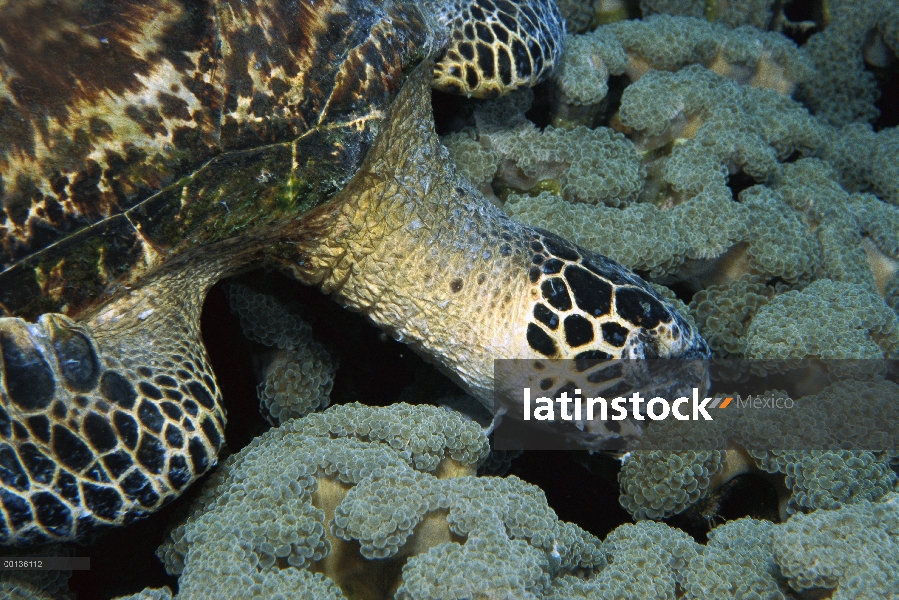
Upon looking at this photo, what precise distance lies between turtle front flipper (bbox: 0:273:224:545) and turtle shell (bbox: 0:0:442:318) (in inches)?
6.3

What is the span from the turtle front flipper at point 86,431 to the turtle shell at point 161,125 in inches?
6.3

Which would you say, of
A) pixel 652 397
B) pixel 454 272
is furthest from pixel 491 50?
pixel 652 397

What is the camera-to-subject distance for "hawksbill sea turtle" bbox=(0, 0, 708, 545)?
142cm

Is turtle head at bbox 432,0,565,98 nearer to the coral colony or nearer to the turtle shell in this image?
the coral colony

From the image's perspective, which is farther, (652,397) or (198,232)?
(652,397)

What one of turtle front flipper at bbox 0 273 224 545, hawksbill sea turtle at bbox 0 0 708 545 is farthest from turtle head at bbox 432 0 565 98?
turtle front flipper at bbox 0 273 224 545

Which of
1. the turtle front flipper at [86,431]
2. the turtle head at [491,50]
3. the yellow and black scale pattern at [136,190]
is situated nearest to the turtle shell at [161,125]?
the yellow and black scale pattern at [136,190]

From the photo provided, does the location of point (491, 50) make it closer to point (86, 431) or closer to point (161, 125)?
point (161, 125)

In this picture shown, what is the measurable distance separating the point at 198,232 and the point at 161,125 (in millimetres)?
273

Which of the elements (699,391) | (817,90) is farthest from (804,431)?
(817,90)

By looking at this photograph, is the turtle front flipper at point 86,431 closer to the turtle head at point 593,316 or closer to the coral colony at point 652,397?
the coral colony at point 652,397

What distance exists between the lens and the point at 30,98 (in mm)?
1443

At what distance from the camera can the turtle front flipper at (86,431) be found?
136 centimetres

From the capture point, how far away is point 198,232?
5.28 ft
